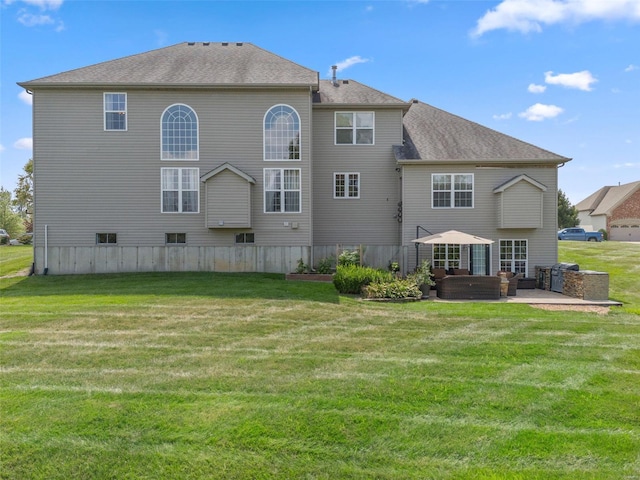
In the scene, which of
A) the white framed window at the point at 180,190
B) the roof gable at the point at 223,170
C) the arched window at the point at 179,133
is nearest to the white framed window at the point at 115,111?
the arched window at the point at 179,133

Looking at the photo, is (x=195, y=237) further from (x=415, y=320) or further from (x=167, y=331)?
(x=415, y=320)

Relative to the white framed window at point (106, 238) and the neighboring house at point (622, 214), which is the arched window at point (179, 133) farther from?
the neighboring house at point (622, 214)

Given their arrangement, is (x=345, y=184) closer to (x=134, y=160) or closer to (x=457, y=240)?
(x=457, y=240)

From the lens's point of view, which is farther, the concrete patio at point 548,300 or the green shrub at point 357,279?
the green shrub at point 357,279

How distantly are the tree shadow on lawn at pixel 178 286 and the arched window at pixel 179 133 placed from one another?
16.5 feet

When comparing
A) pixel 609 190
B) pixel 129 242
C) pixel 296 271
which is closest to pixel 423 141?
pixel 296 271

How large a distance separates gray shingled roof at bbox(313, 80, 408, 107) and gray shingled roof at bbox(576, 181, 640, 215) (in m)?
37.5

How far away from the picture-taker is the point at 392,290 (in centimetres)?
1196

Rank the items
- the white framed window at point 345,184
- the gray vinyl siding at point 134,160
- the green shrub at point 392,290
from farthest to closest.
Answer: the white framed window at point 345,184
the gray vinyl siding at point 134,160
the green shrub at point 392,290

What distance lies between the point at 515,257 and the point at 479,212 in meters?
2.53

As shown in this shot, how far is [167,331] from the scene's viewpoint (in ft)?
24.6

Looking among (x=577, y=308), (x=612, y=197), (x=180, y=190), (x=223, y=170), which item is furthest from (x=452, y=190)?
(x=612, y=197)

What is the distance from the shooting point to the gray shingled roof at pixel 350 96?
17.5 metres

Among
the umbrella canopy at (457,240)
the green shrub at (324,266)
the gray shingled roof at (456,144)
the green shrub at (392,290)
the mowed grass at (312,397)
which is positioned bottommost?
the mowed grass at (312,397)
